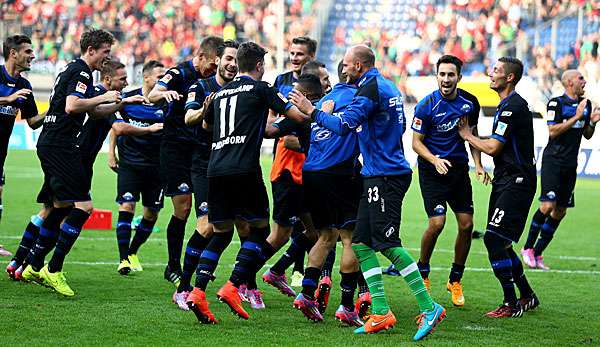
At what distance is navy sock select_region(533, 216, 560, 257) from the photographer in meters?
13.0

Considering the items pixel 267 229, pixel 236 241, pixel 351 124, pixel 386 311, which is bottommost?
pixel 236 241

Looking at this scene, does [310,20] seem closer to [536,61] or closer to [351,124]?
[536,61]

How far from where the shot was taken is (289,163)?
31.7 feet

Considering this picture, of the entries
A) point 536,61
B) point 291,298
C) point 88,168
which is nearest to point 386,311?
point 291,298

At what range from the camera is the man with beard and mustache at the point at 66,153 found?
974 cm

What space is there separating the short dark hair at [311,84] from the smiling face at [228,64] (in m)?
0.72

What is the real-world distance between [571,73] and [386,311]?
250 inches

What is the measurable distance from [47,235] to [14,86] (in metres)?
1.90

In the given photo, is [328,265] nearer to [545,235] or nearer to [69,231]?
[69,231]

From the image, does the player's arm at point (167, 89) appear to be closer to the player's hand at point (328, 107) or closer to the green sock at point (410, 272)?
the player's hand at point (328, 107)

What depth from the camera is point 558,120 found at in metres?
13.3

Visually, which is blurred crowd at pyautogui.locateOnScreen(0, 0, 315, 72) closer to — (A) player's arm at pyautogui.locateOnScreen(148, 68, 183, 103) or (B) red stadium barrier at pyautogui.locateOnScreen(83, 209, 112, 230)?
(B) red stadium barrier at pyautogui.locateOnScreen(83, 209, 112, 230)

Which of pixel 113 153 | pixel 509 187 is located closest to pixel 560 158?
pixel 509 187

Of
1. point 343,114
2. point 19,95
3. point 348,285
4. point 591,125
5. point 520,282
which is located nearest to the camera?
point 343,114
